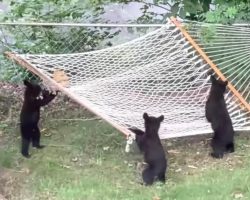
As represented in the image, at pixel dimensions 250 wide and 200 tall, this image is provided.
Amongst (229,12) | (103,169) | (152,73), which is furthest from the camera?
(152,73)

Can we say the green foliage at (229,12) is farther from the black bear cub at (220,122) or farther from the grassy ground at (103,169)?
the grassy ground at (103,169)

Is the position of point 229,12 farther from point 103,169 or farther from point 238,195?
point 238,195

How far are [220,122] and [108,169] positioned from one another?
0.89 metres

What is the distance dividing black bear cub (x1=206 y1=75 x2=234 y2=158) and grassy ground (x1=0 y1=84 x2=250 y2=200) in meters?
0.08

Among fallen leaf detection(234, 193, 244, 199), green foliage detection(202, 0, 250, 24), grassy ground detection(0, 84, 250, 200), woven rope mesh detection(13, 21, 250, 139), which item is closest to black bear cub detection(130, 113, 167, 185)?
grassy ground detection(0, 84, 250, 200)

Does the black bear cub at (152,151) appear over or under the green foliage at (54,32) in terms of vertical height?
over

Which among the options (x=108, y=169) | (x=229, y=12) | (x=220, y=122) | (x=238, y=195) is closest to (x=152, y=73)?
(x=229, y=12)

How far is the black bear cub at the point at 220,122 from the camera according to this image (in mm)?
5227

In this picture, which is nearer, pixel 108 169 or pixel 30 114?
pixel 108 169

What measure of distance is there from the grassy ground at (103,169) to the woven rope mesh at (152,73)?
298mm

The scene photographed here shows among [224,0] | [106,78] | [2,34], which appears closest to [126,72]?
[106,78]

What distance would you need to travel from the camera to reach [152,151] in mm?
4785

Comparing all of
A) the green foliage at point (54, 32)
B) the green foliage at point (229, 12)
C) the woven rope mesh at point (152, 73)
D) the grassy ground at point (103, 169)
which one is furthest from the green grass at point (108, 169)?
the green foliage at point (54, 32)

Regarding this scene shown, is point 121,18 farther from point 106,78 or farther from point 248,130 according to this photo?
point 248,130
